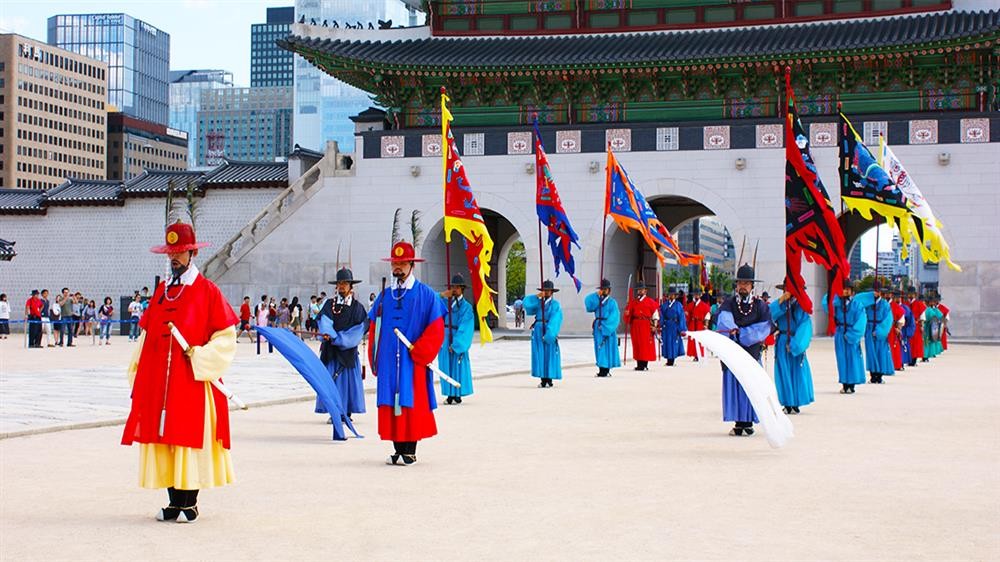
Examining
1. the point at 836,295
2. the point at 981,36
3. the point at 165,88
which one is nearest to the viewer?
the point at 836,295

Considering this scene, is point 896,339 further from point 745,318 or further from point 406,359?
point 406,359

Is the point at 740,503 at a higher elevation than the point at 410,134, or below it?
below

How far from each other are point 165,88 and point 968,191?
153981 millimetres

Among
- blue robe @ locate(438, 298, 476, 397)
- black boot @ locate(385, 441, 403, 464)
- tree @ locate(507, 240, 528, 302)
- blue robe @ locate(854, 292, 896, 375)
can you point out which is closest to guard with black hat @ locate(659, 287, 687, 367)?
blue robe @ locate(854, 292, 896, 375)

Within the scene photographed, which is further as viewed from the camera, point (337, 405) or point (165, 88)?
point (165, 88)

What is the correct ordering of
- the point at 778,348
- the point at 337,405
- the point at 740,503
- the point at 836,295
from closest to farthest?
the point at 740,503, the point at 337,405, the point at 778,348, the point at 836,295

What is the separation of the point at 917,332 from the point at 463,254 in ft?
53.4

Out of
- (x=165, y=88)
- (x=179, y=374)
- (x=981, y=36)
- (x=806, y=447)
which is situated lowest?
(x=806, y=447)

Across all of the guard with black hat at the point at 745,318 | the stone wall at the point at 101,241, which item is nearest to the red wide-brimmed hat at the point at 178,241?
the guard with black hat at the point at 745,318

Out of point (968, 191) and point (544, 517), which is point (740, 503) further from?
point (968, 191)

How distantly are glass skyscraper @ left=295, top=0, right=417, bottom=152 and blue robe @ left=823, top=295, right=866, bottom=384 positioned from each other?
155689mm

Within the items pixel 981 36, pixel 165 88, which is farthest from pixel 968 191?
pixel 165 88

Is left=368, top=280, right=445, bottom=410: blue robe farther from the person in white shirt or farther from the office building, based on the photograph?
the office building

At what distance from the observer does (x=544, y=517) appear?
7578 mm
